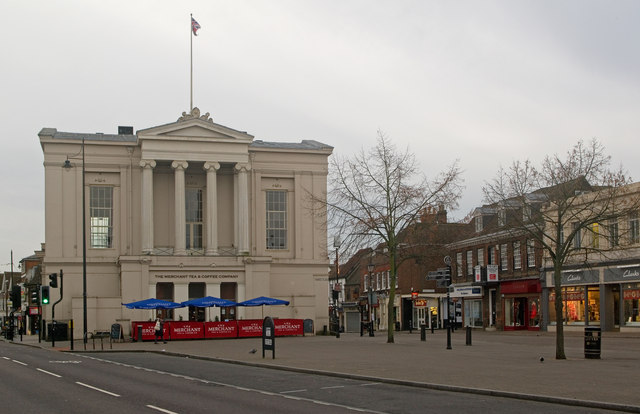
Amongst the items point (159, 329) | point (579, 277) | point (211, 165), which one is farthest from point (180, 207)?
point (579, 277)

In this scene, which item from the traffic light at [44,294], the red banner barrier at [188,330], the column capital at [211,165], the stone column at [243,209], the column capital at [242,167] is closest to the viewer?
the traffic light at [44,294]

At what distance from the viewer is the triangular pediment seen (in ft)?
197

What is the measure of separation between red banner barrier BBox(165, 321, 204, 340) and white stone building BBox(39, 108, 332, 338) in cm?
730

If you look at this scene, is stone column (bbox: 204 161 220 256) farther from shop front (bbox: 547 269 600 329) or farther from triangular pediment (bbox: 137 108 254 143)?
shop front (bbox: 547 269 600 329)

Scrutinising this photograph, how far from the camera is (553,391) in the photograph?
56.9ft

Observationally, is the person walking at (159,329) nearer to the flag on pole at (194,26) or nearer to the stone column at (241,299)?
the stone column at (241,299)

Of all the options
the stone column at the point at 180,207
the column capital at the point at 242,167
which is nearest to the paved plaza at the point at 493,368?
the stone column at the point at 180,207

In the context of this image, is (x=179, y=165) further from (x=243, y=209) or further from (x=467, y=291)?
(x=467, y=291)

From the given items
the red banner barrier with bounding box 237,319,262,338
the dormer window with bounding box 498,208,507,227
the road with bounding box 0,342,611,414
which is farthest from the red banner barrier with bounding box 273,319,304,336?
the road with bounding box 0,342,611,414

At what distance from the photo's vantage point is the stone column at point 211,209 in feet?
198

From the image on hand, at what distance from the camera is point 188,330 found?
165ft

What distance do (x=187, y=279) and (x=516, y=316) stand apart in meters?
25.2

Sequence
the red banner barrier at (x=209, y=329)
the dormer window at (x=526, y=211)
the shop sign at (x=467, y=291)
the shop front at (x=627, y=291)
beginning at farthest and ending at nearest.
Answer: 1. the shop sign at (x=467, y=291)
2. the red banner barrier at (x=209, y=329)
3. the shop front at (x=627, y=291)
4. the dormer window at (x=526, y=211)

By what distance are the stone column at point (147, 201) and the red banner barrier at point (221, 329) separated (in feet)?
36.6
